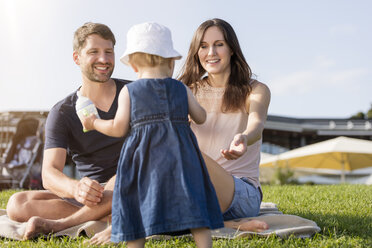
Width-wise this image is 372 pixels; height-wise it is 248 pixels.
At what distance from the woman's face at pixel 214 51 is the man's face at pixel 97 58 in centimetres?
65

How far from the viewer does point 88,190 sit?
8.07ft

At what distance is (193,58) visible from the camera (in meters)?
3.25

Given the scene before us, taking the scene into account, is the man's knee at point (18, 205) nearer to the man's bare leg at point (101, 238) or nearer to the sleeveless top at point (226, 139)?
the man's bare leg at point (101, 238)

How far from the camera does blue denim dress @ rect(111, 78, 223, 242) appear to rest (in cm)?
191

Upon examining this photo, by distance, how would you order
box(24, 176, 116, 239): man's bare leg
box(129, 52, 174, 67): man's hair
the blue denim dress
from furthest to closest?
box(24, 176, 116, 239): man's bare leg < box(129, 52, 174, 67): man's hair < the blue denim dress

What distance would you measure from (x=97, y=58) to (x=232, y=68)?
3.22 ft

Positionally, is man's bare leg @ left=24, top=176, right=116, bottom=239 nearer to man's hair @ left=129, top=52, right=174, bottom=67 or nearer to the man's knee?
the man's knee

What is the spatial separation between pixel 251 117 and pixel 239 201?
54cm

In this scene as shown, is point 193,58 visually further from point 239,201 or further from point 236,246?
point 236,246

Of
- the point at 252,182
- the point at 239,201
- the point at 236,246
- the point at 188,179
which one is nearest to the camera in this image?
the point at 188,179

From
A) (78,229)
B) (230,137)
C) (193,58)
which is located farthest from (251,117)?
(78,229)

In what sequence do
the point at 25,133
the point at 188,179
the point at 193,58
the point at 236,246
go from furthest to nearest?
the point at 25,133
the point at 193,58
the point at 236,246
the point at 188,179

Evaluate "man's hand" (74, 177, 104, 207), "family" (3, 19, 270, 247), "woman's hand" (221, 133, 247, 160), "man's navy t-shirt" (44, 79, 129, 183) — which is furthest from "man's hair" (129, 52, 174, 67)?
"man's navy t-shirt" (44, 79, 129, 183)

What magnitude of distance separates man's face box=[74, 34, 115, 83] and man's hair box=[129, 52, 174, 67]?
1012mm
